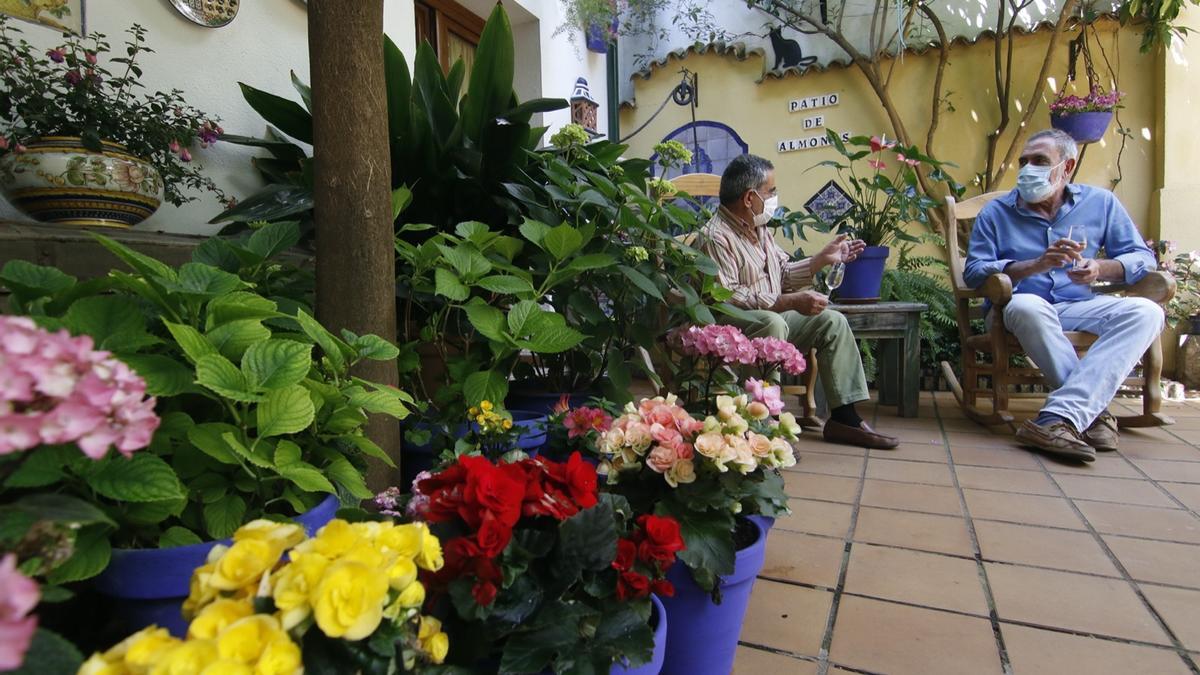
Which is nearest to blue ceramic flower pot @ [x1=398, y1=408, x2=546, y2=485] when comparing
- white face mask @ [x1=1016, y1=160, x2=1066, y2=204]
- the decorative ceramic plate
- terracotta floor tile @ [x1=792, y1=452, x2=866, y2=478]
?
terracotta floor tile @ [x1=792, y1=452, x2=866, y2=478]

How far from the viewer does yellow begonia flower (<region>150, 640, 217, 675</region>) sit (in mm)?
312

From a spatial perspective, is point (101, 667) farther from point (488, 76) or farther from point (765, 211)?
point (765, 211)

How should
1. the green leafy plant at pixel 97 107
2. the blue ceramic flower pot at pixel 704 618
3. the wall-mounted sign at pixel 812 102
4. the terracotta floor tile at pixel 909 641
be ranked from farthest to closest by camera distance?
1. the wall-mounted sign at pixel 812 102
2. the green leafy plant at pixel 97 107
3. the terracotta floor tile at pixel 909 641
4. the blue ceramic flower pot at pixel 704 618

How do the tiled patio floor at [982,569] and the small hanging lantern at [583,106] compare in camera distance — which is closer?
the tiled patio floor at [982,569]

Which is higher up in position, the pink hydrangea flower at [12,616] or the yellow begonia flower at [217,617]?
the pink hydrangea flower at [12,616]

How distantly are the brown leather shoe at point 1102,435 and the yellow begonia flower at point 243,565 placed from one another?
2477 mm

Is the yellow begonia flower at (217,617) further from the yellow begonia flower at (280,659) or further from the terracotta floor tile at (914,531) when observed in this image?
the terracotta floor tile at (914,531)

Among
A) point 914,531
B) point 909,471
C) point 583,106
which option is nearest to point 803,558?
point 914,531

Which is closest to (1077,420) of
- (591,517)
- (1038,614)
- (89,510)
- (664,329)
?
(1038,614)

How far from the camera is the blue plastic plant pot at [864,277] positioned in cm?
248

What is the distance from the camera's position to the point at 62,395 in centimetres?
27

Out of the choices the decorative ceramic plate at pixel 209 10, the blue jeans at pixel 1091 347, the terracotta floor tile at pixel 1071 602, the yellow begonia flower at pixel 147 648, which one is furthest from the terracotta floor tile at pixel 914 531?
the decorative ceramic plate at pixel 209 10

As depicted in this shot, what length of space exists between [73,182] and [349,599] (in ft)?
4.28

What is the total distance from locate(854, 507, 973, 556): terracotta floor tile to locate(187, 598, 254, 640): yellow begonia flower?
1.24 meters
